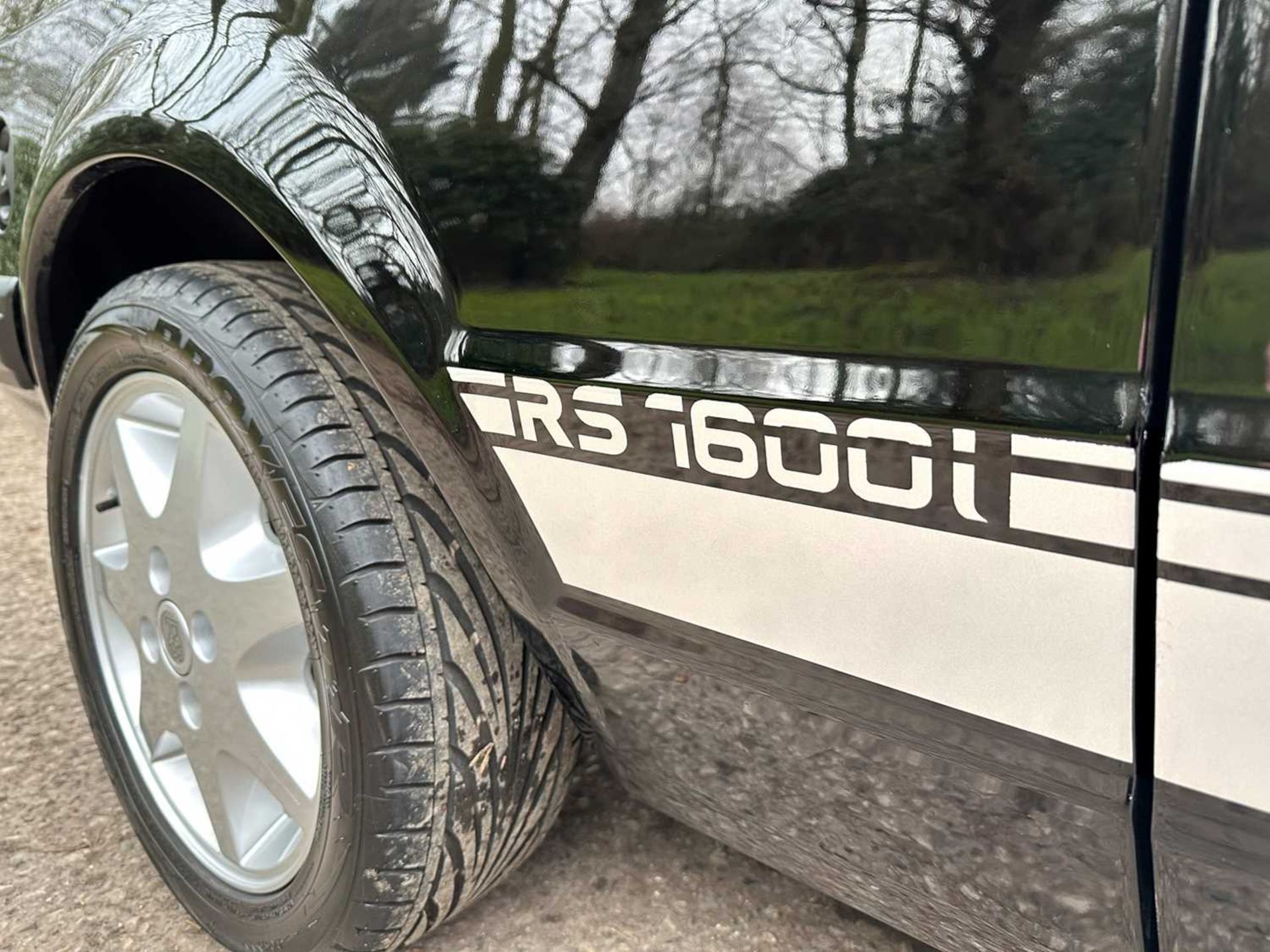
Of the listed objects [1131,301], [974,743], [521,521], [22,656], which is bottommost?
[22,656]

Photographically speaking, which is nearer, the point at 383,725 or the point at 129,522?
the point at 383,725

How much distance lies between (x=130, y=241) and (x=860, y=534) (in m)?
1.40

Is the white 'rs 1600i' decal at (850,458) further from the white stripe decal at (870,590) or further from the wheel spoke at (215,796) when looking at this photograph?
the wheel spoke at (215,796)

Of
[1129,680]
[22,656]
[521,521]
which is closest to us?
[1129,680]

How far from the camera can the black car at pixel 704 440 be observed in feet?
2.16

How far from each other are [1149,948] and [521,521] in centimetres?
64

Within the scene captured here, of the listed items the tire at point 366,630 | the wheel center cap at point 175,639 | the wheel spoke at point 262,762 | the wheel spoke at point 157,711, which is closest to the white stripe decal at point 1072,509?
the tire at point 366,630

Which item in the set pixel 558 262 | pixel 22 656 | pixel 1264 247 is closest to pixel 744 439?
pixel 558 262

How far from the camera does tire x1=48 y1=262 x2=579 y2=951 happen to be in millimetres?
1168

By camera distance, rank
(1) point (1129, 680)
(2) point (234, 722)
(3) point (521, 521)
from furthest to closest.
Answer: (2) point (234, 722)
(3) point (521, 521)
(1) point (1129, 680)

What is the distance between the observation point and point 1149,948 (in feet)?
2.64

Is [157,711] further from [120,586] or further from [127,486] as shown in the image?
[127,486]

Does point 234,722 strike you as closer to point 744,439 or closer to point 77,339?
point 77,339

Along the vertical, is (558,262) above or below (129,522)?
above
